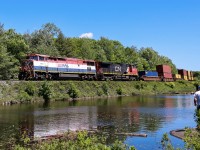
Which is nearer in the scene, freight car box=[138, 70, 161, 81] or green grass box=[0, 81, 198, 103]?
green grass box=[0, 81, 198, 103]

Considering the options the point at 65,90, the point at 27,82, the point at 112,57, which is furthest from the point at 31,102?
the point at 112,57

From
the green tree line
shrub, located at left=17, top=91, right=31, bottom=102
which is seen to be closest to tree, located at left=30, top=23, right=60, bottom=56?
the green tree line

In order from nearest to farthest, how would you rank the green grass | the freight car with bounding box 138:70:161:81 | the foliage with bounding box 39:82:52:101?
the green grass < the foliage with bounding box 39:82:52:101 < the freight car with bounding box 138:70:161:81

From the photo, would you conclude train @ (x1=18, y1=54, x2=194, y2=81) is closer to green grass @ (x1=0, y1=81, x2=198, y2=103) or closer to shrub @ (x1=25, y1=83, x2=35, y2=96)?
green grass @ (x1=0, y1=81, x2=198, y2=103)

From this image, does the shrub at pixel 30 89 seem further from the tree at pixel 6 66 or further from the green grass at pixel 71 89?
the tree at pixel 6 66

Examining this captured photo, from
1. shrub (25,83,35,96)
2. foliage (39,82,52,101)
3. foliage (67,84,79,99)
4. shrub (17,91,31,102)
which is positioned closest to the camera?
shrub (17,91,31,102)

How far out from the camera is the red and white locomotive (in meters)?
60.1

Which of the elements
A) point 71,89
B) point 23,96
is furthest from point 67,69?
point 23,96

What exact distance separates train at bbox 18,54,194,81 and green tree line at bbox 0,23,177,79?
13.1 feet

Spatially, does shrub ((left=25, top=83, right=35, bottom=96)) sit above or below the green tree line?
below

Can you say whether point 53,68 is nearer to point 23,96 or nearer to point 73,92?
point 73,92

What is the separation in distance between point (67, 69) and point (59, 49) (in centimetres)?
4478

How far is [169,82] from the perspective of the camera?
372 feet

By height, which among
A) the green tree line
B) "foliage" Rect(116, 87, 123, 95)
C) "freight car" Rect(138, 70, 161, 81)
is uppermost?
the green tree line
